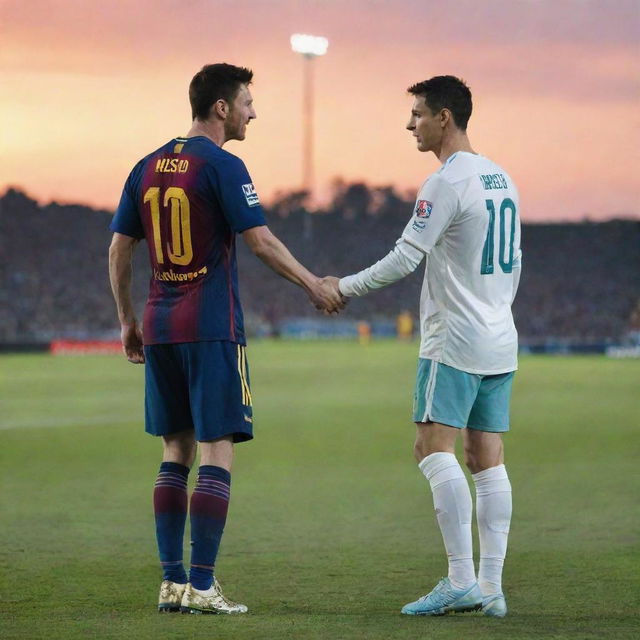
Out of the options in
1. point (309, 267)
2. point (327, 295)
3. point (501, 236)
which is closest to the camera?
point (501, 236)

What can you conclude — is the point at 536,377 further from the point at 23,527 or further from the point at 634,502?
the point at 23,527

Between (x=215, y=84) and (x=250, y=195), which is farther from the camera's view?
(x=215, y=84)

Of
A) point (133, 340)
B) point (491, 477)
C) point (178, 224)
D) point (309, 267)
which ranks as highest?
point (309, 267)

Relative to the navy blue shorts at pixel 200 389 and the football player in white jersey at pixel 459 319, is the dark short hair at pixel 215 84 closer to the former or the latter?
the football player in white jersey at pixel 459 319

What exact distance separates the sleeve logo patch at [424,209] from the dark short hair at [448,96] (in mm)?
411

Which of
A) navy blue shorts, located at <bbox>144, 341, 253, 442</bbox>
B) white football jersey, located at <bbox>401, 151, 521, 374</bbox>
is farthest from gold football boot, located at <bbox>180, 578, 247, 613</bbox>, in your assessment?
white football jersey, located at <bbox>401, 151, 521, 374</bbox>

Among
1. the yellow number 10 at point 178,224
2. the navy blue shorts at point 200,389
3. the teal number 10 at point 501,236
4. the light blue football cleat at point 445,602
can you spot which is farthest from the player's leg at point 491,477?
the yellow number 10 at point 178,224

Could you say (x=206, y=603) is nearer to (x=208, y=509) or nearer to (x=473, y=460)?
(x=208, y=509)

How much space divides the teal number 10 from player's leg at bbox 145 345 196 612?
1.33m

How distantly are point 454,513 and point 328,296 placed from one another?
1.06 m

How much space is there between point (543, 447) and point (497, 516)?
8079mm

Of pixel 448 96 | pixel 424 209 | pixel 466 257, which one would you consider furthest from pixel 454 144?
pixel 466 257

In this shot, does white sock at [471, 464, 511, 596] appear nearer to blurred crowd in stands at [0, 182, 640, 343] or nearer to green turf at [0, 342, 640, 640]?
green turf at [0, 342, 640, 640]

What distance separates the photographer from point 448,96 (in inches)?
210
